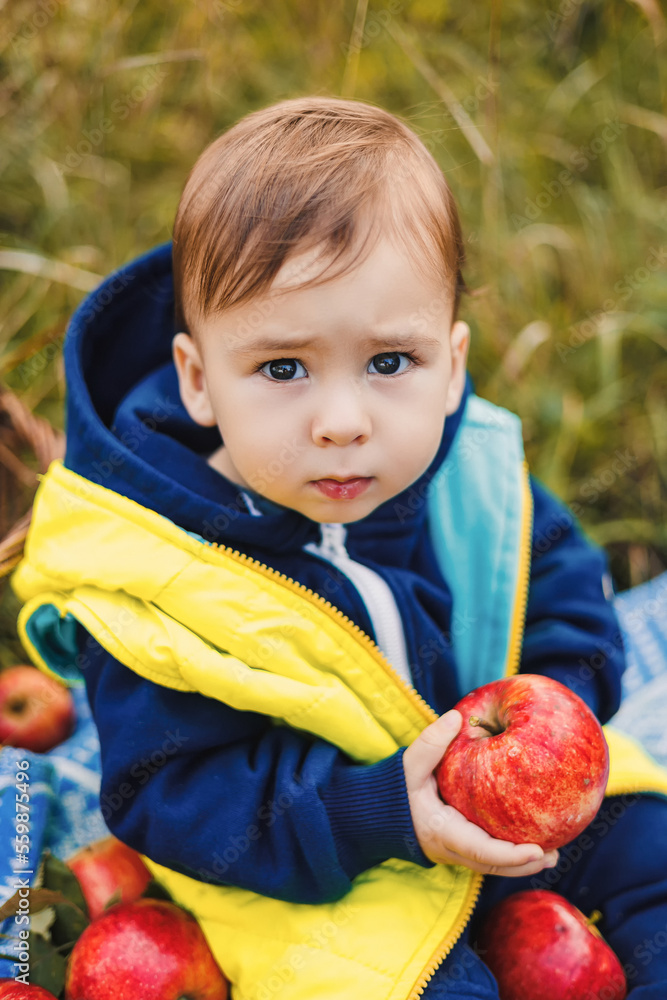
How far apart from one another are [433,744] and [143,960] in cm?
63

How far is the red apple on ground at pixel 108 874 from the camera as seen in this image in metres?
1.77

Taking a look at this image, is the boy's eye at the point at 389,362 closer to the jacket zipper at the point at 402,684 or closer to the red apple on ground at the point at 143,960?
the jacket zipper at the point at 402,684

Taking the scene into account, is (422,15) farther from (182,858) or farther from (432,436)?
(182,858)

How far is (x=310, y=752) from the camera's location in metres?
1.54

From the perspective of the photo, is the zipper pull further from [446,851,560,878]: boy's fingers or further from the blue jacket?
[446,851,560,878]: boy's fingers

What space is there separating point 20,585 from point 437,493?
0.87 meters

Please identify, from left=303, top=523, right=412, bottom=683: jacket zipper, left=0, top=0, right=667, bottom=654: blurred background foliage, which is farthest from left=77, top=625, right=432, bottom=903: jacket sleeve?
left=0, top=0, right=667, bottom=654: blurred background foliage

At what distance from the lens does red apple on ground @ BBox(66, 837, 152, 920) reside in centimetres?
177

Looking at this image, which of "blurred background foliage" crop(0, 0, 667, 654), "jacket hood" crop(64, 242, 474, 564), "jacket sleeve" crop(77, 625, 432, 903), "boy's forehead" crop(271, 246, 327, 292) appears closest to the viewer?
"boy's forehead" crop(271, 246, 327, 292)

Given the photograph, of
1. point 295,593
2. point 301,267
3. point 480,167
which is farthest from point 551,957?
point 480,167

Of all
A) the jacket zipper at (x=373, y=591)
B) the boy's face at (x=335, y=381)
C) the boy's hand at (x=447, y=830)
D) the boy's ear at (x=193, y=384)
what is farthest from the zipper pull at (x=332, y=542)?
the boy's hand at (x=447, y=830)

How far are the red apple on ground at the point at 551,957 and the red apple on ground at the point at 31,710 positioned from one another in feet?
3.89

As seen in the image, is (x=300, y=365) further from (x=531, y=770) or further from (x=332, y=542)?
(x=531, y=770)

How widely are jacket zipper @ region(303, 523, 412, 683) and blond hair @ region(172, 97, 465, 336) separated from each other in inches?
18.2
